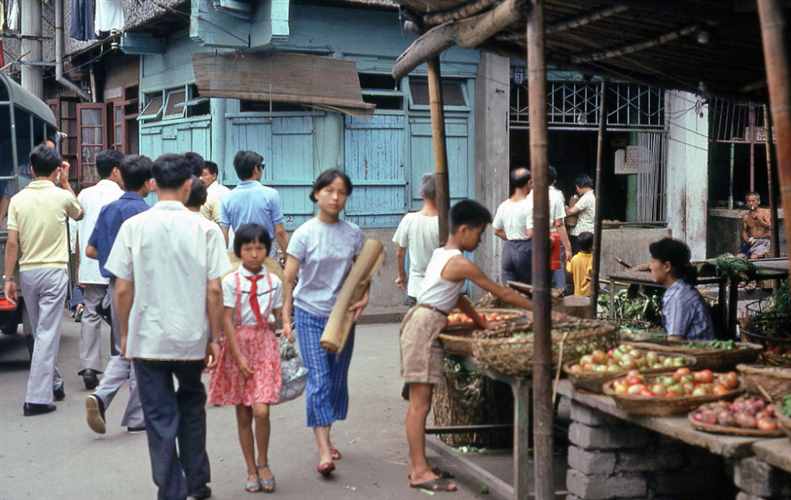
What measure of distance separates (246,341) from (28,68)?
1827 centimetres

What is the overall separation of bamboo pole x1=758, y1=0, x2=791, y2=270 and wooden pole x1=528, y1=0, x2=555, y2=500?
1655 mm

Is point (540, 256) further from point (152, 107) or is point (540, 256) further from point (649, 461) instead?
point (152, 107)

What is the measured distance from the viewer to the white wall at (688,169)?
1652cm

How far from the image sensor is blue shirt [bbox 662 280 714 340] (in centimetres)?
677

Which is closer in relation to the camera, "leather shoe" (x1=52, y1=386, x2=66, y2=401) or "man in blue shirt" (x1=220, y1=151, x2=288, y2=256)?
"leather shoe" (x1=52, y1=386, x2=66, y2=401)

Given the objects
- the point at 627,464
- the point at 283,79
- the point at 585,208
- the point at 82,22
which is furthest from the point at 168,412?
the point at 82,22

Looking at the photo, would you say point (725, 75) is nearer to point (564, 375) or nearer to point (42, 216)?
point (564, 375)

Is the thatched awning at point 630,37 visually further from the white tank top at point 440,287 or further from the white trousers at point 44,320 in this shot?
the white trousers at point 44,320

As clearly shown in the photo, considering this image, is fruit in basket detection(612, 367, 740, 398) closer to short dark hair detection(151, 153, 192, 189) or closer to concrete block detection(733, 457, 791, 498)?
concrete block detection(733, 457, 791, 498)

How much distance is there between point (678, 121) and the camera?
54.7 ft

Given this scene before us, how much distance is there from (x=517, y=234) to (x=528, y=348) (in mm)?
4681

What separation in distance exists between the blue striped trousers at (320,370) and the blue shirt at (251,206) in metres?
3.35

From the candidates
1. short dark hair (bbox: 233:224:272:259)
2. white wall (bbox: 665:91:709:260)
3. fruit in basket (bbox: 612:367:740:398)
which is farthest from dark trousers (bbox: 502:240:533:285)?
white wall (bbox: 665:91:709:260)

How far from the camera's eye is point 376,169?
1476 cm
